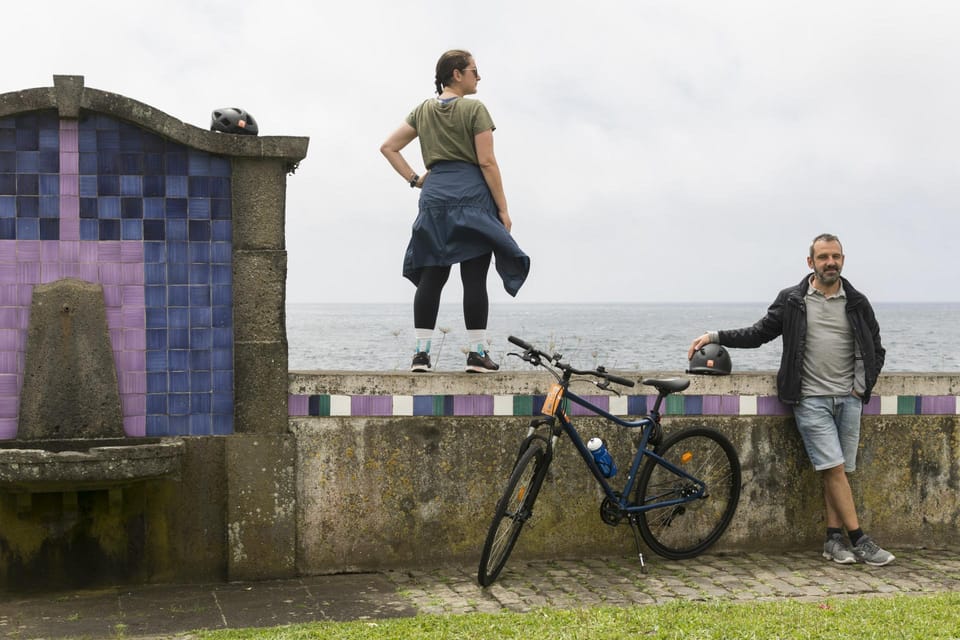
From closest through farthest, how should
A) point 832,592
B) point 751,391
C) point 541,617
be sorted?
1. point 541,617
2. point 832,592
3. point 751,391

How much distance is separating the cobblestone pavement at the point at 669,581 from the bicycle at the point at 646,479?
17cm

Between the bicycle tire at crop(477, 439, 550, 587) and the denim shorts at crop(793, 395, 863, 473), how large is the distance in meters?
1.76

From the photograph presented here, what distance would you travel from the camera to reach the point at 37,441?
671 cm

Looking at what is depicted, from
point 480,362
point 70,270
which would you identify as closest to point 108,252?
point 70,270

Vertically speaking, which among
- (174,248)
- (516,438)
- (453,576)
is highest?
(174,248)

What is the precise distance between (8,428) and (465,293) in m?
2.73

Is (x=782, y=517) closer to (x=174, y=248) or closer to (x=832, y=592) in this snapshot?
(x=832, y=592)

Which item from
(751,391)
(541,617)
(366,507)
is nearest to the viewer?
(541,617)

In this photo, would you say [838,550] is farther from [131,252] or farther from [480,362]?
[131,252]

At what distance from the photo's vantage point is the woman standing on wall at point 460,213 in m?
7.36

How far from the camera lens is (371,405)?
7.17 meters

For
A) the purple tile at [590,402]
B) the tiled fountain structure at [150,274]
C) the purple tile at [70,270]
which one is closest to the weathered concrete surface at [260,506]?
the tiled fountain structure at [150,274]

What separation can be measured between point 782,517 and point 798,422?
2.12ft

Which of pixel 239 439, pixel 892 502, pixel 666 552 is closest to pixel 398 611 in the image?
pixel 239 439
